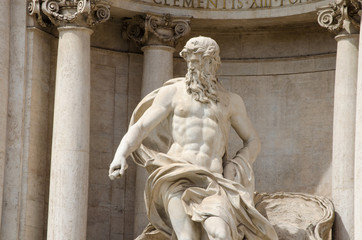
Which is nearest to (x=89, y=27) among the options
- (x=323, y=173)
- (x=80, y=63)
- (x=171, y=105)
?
(x=80, y=63)

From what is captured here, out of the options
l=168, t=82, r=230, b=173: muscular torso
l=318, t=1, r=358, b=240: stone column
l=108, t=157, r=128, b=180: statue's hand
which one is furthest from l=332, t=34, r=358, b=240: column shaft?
l=108, t=157, r=128, b=180: statue's hand

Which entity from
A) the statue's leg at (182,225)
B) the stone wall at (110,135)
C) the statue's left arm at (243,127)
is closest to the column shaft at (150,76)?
the stone wall at (110,135)

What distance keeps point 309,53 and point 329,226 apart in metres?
3.09

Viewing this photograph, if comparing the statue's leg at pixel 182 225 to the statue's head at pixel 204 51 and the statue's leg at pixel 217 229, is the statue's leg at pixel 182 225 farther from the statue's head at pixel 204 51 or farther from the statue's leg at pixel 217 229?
the statue's head at pixel 204 51

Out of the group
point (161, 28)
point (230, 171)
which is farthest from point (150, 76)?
point (230, 171)

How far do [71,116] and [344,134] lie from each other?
3732mm

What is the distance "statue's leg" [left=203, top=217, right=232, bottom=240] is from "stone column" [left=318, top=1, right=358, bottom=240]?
310 centimetres

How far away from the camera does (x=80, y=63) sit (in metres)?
22.9

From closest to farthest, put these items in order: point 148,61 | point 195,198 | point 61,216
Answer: point 195,198 → point 61,216 → point 148,61

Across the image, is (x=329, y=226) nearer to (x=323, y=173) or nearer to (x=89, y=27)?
(x=323, y=173)

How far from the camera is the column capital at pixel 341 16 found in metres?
22.7

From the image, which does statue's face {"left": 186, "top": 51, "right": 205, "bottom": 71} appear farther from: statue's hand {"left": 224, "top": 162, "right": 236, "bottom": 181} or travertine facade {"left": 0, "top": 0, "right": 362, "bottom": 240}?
travertine facade {"left": 0, "top": 0, "right": 362, "bottom": 240}

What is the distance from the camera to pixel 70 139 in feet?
74.4

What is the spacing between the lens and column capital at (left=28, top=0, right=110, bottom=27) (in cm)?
2295
